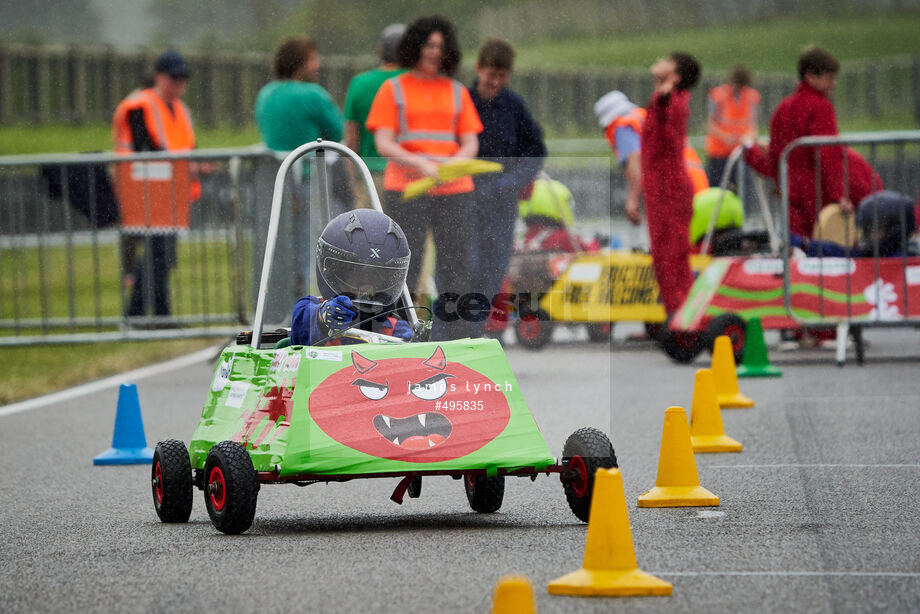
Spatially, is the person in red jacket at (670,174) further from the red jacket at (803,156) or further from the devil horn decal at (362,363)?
the devil horn decal at (362,363)

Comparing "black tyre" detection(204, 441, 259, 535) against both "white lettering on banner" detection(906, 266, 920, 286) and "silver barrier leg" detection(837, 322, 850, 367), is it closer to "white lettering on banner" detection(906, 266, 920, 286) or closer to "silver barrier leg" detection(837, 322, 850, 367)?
"silver barrier leg" detection(837, 322, 850, 367)

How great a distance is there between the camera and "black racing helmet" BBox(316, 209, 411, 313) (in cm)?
632

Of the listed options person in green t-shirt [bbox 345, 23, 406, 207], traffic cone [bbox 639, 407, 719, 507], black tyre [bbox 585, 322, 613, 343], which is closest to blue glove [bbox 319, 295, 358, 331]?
traffic cone [bbox 639, 407, 719, 507]

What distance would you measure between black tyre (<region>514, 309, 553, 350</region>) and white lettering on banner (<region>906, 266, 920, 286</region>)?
2.70 metres

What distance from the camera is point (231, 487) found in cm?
584

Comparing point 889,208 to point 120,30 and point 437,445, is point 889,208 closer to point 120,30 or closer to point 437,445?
point 437,445

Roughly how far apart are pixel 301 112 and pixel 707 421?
5.07 meters

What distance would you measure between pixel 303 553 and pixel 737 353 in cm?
762

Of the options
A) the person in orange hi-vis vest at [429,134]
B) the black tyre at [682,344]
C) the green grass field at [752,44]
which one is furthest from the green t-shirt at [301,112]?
the green grass field at [752,44]

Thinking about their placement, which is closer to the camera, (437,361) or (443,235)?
(437,361)

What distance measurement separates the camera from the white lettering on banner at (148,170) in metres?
13.4

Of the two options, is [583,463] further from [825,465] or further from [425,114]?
[425,114]

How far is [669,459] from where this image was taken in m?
6.50

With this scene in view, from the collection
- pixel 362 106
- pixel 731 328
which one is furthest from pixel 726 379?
pixel 362 106
